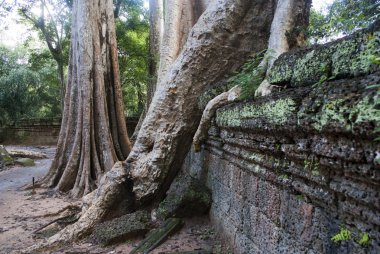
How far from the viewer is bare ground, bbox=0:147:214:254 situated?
9.52ft

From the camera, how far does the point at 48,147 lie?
493 inches

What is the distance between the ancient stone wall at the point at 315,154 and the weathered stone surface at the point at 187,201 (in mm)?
951

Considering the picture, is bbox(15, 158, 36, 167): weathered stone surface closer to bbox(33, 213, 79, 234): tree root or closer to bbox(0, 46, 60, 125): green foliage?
bbox(33, 213, 79, 234): tree root

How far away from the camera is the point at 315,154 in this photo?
1.27 meters

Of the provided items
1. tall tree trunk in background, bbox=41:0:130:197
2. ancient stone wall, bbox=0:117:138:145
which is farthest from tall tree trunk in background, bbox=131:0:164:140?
ancient stone wall, bbox=0:117:138:145

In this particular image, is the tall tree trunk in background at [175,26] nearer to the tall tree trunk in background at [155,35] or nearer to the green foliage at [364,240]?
the tall tree trunk in background at [155,35]

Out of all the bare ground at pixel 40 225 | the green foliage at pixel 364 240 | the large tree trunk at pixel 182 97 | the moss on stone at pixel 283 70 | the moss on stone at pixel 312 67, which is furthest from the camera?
the large tree trunk at pixel 182 97

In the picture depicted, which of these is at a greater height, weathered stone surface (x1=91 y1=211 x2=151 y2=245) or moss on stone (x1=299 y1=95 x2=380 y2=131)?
moss on stone (x1=299 y1=95 x2=380 y2=131)

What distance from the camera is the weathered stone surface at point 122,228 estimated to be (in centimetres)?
300

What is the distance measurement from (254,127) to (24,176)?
673cm

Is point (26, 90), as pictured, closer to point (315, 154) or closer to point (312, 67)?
point (312, 67)

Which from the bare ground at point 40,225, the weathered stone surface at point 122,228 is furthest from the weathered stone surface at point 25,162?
the weathered stone surface at point 122,228

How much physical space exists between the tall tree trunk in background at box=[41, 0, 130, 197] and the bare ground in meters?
0.47

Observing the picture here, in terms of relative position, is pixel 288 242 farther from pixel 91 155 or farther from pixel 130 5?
pixel 130 5
